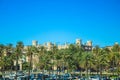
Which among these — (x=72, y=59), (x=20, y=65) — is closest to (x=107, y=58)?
(x=72, y=59)

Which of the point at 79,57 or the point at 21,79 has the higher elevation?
the point at 79,57

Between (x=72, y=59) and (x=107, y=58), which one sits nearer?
(x=107, y=58)

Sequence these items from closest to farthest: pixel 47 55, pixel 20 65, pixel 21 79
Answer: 1. pixel 21 79
2. pixel 47 55
3. pixel 20 65

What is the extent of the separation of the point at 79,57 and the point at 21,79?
196 feet

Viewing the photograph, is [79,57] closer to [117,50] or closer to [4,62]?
[117,50]

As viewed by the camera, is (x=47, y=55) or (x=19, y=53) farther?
(x=47, y=55)

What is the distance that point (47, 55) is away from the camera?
130 m

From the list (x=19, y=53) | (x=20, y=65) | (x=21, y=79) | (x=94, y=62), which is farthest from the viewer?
(x=20, y=65)

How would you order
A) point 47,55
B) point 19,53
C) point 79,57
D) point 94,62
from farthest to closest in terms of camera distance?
point 79,57 → point 47,55 → point 94,62 → point 19,53

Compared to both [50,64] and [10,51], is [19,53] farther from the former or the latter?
[50,64]

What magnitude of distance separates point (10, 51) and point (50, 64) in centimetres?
1957

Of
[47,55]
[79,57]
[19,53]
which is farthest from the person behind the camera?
[79,57]

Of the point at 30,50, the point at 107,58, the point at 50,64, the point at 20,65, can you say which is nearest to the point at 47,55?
the point at 50,64

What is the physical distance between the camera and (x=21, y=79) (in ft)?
277
